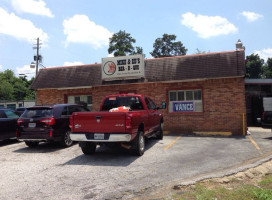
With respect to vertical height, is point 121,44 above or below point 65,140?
above

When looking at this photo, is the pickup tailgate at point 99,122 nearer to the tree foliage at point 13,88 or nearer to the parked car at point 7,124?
the parked car at point 7,124

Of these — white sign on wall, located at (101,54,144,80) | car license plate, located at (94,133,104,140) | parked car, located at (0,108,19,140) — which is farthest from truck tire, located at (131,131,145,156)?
white sign on wall, located at (101,54,144,80)

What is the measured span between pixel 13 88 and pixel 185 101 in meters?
64.2

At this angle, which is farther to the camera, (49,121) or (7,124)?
(7,124)

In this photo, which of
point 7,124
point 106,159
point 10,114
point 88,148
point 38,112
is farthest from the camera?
point 10,114

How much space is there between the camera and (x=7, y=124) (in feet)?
32.9

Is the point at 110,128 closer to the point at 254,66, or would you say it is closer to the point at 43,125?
the point at 43,125

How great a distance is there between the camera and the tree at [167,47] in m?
63.7

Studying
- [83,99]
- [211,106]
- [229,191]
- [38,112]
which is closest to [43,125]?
[38,112]

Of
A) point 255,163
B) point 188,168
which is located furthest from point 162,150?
point 255,163

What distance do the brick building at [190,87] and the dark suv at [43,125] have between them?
5.56 metres

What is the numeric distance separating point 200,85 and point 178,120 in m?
2.35

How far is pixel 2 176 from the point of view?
218 inches

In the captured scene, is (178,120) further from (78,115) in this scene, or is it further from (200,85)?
(78,115)
